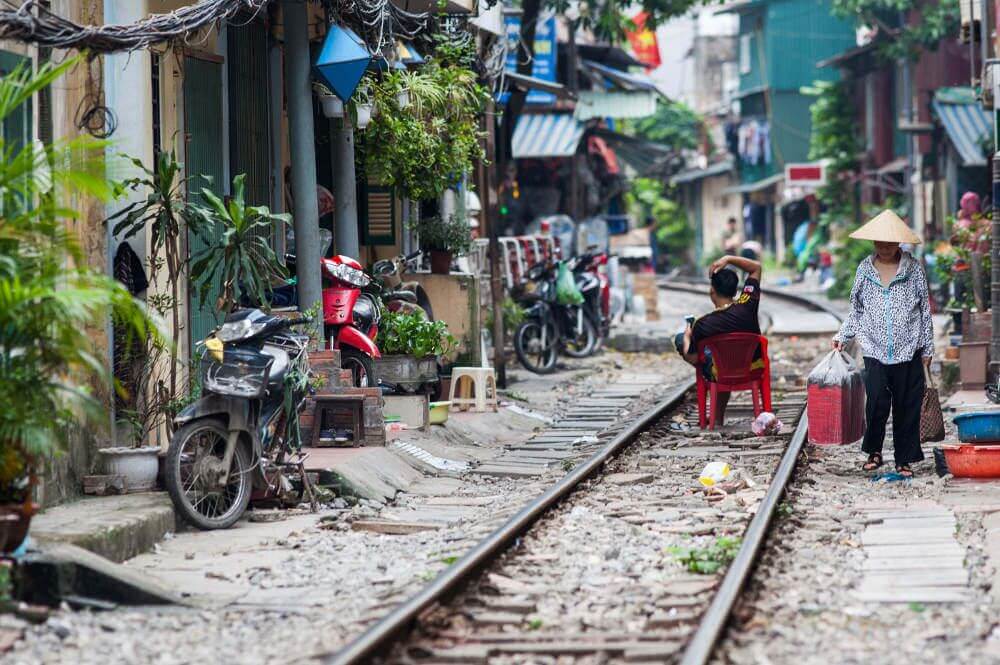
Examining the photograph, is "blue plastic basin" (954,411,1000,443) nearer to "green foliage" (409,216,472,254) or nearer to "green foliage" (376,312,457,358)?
"green foliage" (376,312,457,358)

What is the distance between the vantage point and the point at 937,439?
11633mm

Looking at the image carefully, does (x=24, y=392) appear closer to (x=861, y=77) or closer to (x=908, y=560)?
(x=908, y=560)

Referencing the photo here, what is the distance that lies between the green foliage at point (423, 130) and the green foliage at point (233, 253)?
4.67m

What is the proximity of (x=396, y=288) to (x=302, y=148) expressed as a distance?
3304mm

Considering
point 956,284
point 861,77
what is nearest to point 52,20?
point 956,284

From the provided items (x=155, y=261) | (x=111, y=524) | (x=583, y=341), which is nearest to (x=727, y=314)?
(x=155, y=261)

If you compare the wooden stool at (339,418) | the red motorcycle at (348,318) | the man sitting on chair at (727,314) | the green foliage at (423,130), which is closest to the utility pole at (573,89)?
the green foliage at (423,130)

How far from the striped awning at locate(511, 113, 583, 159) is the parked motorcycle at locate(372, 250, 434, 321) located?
1290 centimetres

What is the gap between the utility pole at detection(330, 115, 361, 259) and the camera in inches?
578

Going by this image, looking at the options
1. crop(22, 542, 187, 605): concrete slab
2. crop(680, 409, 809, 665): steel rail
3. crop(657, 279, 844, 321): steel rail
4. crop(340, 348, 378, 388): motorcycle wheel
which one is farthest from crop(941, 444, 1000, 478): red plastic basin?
crop(657, 279, 844, 321): steel rail

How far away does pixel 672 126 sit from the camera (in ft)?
182

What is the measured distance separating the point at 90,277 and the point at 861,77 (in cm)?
3952

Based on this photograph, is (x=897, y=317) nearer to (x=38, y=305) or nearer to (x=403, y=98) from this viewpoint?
(x=403, y=98)

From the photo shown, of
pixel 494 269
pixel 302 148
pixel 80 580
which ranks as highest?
pixel 302 148
